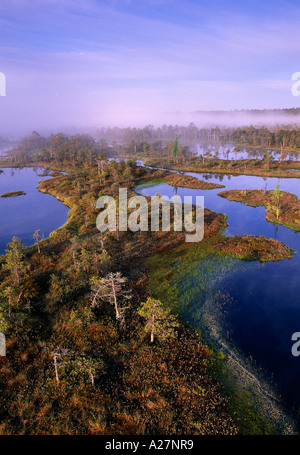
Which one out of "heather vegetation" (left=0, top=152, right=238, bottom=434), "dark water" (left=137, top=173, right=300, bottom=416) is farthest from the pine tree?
"dark water" (left=137, top=173, right=300, bottom=416)

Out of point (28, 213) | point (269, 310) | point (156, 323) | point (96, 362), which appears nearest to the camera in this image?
point (96, 362)

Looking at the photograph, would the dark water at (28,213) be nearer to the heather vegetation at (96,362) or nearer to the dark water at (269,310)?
the heather vegetation at (96,362)

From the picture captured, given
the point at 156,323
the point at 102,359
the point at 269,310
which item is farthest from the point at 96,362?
the point at 269,310

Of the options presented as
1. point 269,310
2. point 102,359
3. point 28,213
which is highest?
point 28,213

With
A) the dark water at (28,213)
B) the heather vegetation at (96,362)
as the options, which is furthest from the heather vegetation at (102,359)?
the dark water at (28,213)

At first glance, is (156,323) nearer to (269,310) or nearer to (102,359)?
(102,359)

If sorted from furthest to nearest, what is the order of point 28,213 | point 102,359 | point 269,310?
1. point 28,213
2. point 269,310
3. point 102,359

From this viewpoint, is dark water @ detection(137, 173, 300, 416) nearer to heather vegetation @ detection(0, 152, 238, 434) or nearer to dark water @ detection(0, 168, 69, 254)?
heather vegetation @ detection(0, 152, 238, 434)
